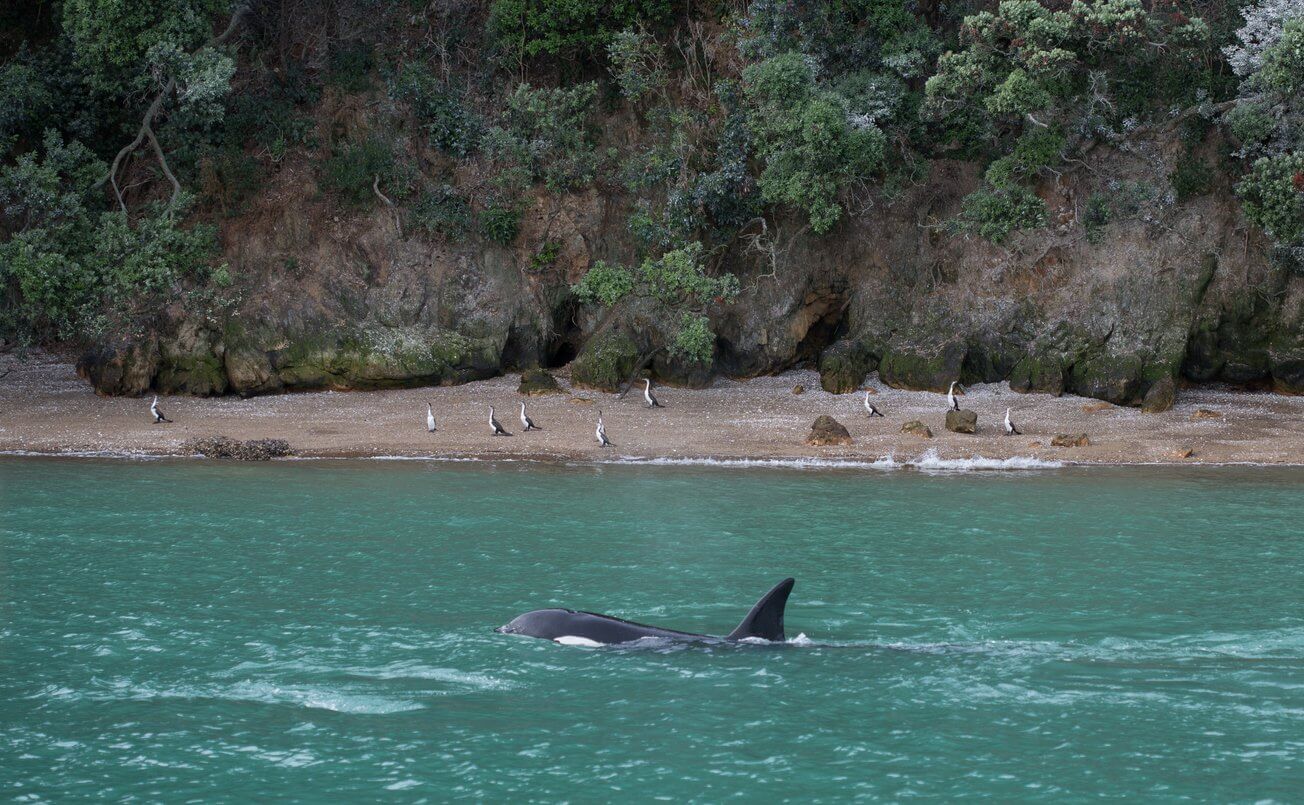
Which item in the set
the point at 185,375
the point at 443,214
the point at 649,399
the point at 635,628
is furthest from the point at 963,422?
the point at 185,375

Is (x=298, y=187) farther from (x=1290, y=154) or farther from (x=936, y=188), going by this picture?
(x=1290, y=154)

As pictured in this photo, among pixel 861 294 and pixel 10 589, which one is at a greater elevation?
pixel 861 294

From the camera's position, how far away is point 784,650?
11.0 m

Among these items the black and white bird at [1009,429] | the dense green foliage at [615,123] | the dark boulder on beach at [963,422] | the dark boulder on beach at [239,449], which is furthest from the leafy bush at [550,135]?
the black and white bird at [1009,429]

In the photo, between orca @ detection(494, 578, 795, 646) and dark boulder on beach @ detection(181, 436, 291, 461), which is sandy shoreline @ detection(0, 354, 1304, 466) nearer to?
dark boulder on beach @ detection(181, 436, 291, 461)

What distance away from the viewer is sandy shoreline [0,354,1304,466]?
21781 millimetres

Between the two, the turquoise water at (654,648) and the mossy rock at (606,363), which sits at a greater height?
the mossy rock at (606,363)

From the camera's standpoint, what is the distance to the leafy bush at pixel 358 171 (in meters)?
29.4

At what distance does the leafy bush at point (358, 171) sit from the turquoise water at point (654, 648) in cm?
1211

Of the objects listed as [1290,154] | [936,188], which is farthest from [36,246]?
[1290,154]

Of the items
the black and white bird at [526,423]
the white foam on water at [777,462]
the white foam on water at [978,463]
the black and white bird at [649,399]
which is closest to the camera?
the white foam on water at [978,463]

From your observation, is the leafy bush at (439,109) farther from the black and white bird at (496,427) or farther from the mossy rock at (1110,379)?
the mossy rock at (1110,379)

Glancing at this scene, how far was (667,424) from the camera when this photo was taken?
24.2m

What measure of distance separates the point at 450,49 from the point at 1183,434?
18.6 meters
